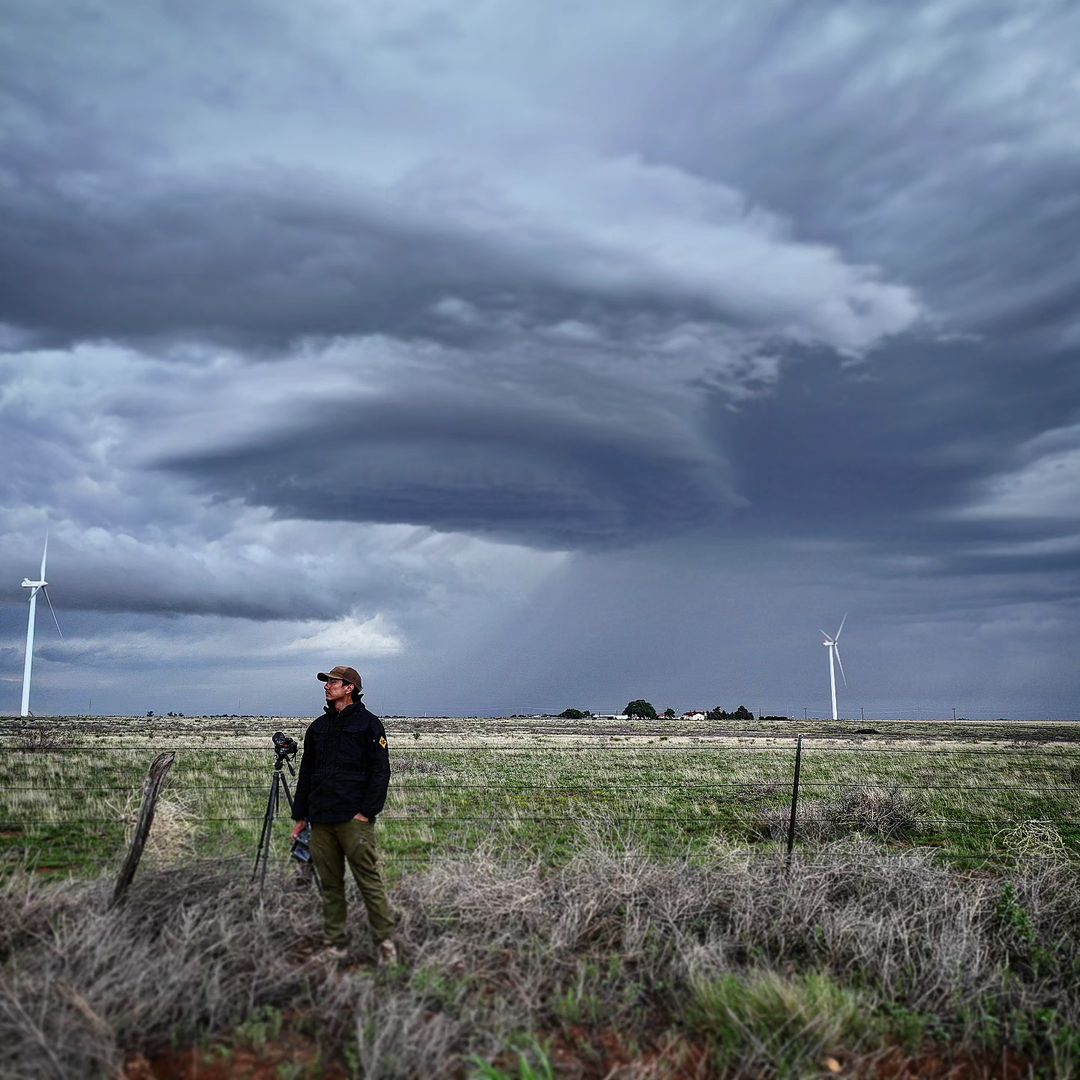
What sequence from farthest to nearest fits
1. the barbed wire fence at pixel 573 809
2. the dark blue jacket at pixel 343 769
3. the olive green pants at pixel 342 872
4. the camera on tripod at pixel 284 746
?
the barbed wire fence at pixel 573 809 < the camera on tripod at pixel 284 746 < the dark blue jacket at pixel 343 769 < the olive green pants at pixel 342 872

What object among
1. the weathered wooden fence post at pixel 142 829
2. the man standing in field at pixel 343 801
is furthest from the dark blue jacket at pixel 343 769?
the weathered wooden fence post at pixel 142 829

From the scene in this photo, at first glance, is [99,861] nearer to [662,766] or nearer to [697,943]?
[697,943]

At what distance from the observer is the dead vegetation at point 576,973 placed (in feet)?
17.8

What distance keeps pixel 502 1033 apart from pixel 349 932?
215cm

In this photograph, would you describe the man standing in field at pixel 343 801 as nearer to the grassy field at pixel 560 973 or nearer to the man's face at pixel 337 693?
the man's face at pixel 337 693

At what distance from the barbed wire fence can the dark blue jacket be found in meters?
1.19

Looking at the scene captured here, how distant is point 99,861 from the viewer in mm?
10602

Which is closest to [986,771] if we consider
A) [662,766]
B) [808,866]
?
[662,766]

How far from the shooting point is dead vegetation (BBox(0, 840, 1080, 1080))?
5.44m

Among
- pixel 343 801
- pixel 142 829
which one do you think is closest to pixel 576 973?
pixel 343 801

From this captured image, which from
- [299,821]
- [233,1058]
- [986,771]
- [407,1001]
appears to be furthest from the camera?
[986,771]

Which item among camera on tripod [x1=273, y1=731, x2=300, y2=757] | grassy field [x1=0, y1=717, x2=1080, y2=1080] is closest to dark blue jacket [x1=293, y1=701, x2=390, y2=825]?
camera on tripod [x1=273, y1=731, x2=300, y2=757]

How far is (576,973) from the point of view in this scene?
6.66 meters

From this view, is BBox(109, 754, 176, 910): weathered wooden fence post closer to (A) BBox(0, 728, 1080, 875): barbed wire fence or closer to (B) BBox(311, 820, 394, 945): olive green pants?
(A) BBox(0, 728, 1080, 875): barbed wire fence
